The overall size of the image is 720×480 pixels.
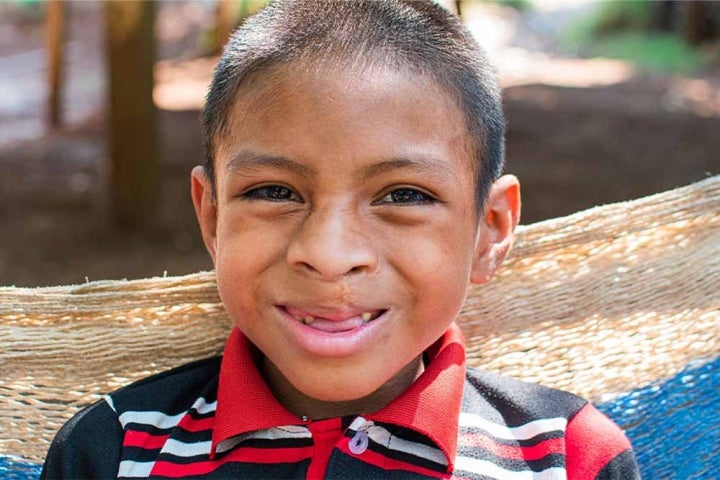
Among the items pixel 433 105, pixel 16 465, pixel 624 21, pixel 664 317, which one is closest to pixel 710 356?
pixel 664 317

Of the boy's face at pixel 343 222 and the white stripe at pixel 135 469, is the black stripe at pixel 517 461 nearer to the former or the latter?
the boy's face at pixel 343 222

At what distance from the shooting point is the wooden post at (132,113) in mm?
5332

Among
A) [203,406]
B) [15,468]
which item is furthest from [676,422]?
[15,468]

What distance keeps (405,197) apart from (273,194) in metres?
0.20

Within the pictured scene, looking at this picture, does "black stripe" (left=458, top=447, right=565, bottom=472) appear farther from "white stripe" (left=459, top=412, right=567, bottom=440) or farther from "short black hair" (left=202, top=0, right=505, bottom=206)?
"short black hair" (left=202, top=0, right=505, bottom=206)

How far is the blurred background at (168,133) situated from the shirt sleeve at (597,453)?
0.84 m

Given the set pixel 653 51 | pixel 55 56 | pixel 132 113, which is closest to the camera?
pixel 132 113

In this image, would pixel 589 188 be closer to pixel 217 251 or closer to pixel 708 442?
pixel 708 442

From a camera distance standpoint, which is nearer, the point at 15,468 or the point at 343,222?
the point at 343,222

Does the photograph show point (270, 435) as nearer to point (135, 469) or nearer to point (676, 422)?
point (135, 469)

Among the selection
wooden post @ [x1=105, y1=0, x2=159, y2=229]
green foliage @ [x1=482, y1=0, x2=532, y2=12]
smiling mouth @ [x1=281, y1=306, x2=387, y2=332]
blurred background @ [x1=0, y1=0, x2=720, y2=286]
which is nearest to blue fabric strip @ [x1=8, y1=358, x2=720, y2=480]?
smiling mouth @ [x1=281, y1=306, x2=387, y2=332]

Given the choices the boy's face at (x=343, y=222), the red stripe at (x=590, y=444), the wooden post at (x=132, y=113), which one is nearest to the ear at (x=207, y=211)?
the boy's face at (x=343, y=222)

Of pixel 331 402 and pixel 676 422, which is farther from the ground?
pixel 331 402

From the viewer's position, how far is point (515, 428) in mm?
1668
